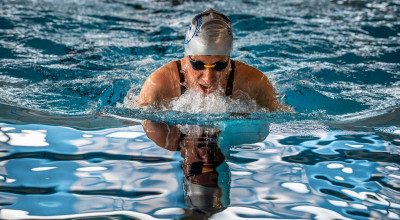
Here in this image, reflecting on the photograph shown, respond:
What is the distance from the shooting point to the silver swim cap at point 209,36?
10.2 ft

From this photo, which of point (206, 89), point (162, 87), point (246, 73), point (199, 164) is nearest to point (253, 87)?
point (246, 73)

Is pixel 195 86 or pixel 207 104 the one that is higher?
pixel 195 86

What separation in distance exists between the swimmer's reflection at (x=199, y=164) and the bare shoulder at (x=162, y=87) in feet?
1.45

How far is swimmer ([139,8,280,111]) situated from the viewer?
3104 millimetres

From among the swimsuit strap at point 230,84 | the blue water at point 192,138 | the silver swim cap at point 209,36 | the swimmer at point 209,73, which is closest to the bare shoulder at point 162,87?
the swimmer at point 209,73

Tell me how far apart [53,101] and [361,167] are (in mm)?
2860

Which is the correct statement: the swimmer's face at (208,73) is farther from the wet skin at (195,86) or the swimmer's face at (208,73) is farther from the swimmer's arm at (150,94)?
the swimmer's arm at (150,94)

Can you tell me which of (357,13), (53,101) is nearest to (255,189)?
(53,101)

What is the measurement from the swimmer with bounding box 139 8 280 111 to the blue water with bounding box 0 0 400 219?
173mm

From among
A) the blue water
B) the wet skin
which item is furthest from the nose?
the blue water

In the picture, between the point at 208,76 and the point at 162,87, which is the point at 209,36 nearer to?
the point at 208,76

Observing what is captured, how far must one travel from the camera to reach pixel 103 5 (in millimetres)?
9219

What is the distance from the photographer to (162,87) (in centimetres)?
337

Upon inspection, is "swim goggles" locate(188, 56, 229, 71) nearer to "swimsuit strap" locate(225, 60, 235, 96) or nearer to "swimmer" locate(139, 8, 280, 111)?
"swimmer" locate(139, 8, 280, 111)
